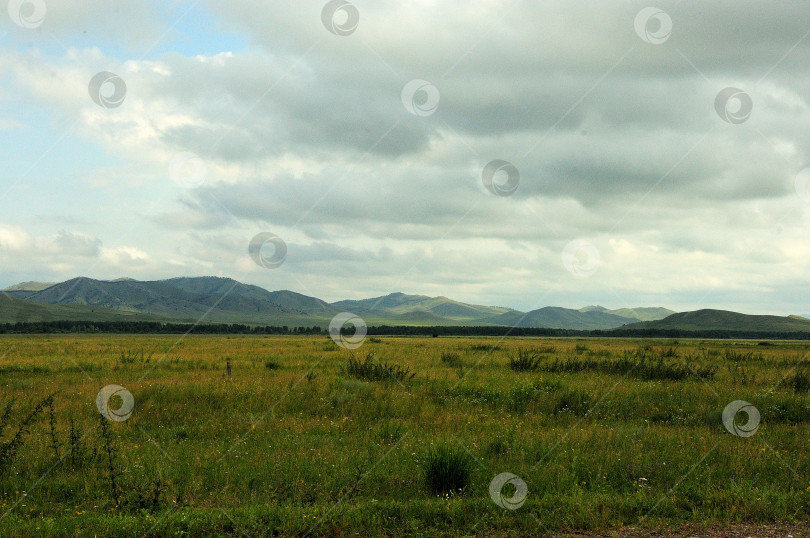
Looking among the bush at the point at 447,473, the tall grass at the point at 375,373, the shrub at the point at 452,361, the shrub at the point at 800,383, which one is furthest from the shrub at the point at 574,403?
the shrub at the point at 452,361

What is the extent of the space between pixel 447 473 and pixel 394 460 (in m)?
1.50

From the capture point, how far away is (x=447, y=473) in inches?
322

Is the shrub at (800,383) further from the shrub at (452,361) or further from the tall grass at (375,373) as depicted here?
the tall grass at (375,373)

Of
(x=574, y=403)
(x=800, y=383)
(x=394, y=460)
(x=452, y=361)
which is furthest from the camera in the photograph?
(x=452, y=361)

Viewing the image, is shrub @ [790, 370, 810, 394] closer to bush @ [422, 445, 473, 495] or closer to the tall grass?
the tall grass

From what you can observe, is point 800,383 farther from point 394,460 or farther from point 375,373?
point 394,460

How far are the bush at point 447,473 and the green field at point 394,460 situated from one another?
0.03m

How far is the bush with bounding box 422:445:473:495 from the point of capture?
8.14 meters

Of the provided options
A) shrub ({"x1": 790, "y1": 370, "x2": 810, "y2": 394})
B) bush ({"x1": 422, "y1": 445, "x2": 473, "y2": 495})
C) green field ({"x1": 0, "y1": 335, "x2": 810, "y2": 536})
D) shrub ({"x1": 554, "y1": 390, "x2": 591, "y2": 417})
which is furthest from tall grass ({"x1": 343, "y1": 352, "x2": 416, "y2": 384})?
shrub ({"x1": 790, "y1": 370, "x2": 810, "y2": 394})

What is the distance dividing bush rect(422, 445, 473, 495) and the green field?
28mm

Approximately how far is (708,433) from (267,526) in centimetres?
983

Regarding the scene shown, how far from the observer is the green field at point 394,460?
6.95 metres

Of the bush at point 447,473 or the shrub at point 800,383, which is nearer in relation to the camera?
the bush at point 447,473

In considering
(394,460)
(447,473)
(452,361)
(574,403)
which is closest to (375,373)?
(574,403)
